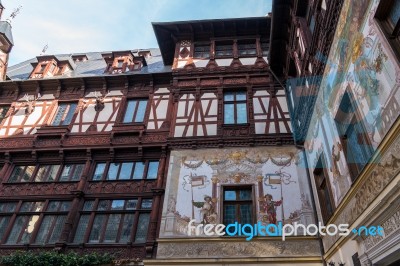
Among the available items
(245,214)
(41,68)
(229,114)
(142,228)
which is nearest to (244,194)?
(245,214)

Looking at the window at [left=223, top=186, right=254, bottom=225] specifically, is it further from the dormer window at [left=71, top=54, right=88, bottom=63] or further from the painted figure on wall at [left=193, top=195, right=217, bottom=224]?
the dormer window at [left=71, top=54, right=88, bottom=63]

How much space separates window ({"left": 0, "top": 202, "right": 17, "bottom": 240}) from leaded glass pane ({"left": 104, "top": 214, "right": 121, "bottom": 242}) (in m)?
3.61

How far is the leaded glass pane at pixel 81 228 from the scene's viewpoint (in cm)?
1005

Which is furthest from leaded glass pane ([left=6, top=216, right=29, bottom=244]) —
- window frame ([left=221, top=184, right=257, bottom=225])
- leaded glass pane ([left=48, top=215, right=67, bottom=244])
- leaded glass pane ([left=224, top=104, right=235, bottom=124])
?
leaded glass pane ([left=224, top=104, right=235, bottom=124])

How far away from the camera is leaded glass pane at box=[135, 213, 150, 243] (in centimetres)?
976

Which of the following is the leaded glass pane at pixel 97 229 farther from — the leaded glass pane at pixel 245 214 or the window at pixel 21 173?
the leaded glass pane at pixel 245 214

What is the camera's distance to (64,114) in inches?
541

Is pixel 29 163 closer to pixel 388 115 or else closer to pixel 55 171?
pixel 55 171

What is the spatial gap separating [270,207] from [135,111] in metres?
7.06

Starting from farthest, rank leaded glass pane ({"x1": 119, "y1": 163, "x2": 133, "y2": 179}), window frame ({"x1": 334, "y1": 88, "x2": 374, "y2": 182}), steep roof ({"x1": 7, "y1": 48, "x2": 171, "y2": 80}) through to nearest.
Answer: steep roof ({"x1": 7, "y1": 48, "x2": 171, "y2": 80}), leaded glass pane ({"x1": 119, "y1": 163, "x2": 133, "y2": 179}), window frame ({"x1": 334, "y1": 88, "x2": 374, "y2": 182})

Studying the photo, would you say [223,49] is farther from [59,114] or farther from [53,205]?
[53,205]

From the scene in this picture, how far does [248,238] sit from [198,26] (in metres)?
10.3

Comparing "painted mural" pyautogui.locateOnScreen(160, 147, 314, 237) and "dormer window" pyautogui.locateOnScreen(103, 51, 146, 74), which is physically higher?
"dormer window" pyautogui.locateOnScreen(103, 51, 146, 74)

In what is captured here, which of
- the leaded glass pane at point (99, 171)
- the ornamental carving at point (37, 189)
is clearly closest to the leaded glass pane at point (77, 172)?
the ornamental carving at point (37, 189)
